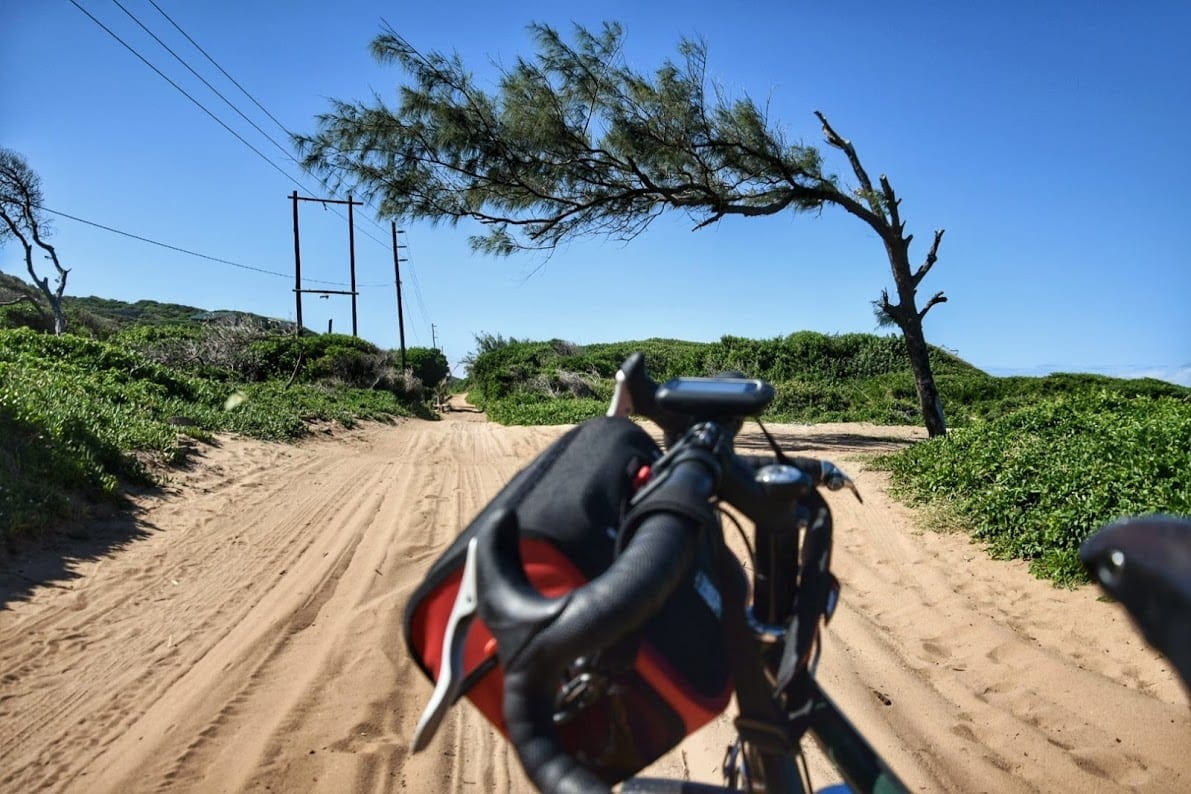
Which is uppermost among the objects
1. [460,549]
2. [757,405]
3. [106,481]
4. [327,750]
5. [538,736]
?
[757,405]

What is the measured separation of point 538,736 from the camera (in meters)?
0.92

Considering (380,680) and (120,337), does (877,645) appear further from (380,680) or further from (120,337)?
(120,337)

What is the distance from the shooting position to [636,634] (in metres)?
1.06

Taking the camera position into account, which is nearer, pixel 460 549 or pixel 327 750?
pixel 460 549

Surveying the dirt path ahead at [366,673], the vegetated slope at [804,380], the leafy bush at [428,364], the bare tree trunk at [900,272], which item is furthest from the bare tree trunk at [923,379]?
the leafy bush at [428,364]

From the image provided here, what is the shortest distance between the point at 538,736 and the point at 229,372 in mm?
22629

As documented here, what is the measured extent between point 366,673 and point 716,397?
3.22 metres

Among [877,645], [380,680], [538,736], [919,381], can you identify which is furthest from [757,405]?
[919,381]

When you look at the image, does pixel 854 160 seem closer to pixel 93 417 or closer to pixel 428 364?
pixel 93 417

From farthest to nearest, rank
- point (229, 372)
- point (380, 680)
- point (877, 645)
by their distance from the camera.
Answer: point (229, 372)
point (877, 645)
point (380, 680)

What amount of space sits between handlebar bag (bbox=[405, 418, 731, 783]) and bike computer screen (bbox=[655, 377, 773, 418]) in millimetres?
152

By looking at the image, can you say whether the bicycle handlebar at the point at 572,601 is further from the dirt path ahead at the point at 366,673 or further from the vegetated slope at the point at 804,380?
the vegetated slope at the point at 804,380

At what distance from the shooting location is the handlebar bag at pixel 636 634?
1110mm

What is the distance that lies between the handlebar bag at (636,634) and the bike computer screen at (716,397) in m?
0.15
